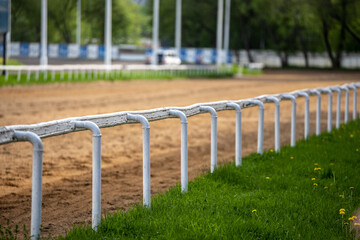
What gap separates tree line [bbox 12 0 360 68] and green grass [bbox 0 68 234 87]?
51.9 feet

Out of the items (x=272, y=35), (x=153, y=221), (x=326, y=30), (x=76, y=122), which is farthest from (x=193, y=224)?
(x=272, y=35)

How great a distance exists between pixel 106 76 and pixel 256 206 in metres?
23.2

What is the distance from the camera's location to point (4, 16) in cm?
2528

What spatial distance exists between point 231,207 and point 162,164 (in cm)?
362

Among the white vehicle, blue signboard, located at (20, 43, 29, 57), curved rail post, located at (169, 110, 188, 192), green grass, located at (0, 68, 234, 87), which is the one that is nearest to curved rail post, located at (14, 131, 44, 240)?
curved rail post, located at (169, 110, 188, 192)

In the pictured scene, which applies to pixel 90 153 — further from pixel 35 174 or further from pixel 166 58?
pixel 166 58

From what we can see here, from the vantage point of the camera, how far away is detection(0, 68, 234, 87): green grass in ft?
77.4

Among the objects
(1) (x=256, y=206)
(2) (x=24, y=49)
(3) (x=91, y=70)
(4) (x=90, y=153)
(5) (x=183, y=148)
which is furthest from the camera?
(2) (x=24, y=49)

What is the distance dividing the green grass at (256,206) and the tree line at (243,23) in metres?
40.2

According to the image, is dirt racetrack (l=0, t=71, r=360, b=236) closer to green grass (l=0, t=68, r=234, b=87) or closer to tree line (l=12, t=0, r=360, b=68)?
green grass (l=0, t=68, r=234, b=87)

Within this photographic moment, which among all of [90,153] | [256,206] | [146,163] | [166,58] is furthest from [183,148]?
[166,58]

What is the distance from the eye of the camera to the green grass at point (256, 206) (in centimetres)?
448

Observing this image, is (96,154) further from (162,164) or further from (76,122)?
(162,164)

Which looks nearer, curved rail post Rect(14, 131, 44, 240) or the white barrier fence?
curved rail post Rect(14, 131, 44, 240)
